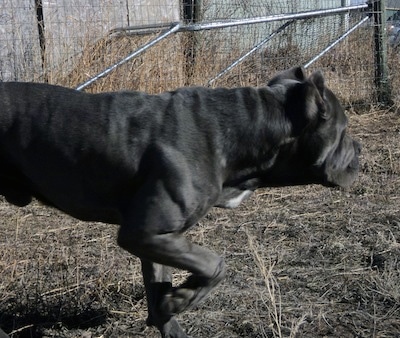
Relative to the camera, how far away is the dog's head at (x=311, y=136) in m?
4.04

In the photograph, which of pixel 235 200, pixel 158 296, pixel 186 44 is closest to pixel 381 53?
pixel 186 44

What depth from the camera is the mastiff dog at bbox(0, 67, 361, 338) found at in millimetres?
3725

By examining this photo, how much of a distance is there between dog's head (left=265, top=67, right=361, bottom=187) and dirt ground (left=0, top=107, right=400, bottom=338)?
51cm

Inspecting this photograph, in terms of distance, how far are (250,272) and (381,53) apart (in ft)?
24.1

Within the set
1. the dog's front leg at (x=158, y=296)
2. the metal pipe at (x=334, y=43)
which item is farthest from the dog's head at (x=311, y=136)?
the metal pipe at (x=334, y=43)

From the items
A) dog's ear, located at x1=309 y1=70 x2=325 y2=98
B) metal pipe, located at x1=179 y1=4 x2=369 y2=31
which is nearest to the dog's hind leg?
dog's ear, located at x1=309 y1=70 x2=325 y2=98

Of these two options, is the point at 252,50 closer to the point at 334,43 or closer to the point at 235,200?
the point at 334,43

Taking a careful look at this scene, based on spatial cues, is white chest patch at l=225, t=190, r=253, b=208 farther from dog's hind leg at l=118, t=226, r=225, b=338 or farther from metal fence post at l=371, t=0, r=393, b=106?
metal fence post at l=371, t=0, r=393, b=106

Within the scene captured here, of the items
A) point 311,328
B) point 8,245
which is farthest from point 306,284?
point 8,245

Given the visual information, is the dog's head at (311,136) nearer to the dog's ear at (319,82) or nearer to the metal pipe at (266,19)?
the dog's ear at (319,82)

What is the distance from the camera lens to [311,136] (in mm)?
4078

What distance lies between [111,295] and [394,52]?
8.85 m

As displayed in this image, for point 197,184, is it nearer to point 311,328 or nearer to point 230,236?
point 311,328

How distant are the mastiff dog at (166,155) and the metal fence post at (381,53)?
25.3ft
